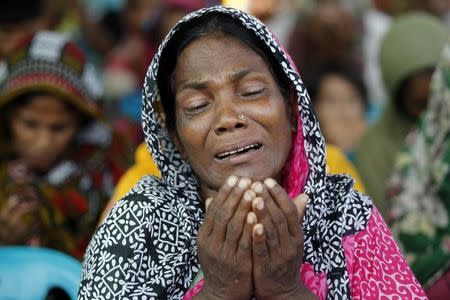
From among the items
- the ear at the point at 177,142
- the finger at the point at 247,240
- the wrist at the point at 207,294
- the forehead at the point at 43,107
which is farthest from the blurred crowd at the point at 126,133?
the finger at the point at 247,240

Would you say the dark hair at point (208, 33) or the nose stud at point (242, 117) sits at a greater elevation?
the dark hair at point (208, 33)

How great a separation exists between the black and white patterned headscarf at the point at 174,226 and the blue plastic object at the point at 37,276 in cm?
85

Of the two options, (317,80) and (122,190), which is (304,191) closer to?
(122,190)

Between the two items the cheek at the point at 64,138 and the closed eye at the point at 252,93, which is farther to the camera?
the cheek at the point at 64,138

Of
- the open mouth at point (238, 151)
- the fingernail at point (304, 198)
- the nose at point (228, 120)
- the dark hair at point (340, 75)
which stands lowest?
the dark hair at point (340, 75)

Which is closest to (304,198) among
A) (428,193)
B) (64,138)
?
(428,193)

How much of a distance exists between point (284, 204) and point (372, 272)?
51 cm

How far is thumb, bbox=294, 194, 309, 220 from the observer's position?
10.1 ft

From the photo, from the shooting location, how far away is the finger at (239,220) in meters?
2.95


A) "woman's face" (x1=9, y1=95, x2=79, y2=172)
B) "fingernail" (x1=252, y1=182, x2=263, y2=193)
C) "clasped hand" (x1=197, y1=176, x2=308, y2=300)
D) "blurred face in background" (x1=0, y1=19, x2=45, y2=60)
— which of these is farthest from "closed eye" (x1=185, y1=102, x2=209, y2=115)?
"blurred face in background" (x1=0, y1=19, x2=45, y2=60)

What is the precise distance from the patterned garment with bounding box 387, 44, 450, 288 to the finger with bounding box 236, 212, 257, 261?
159cm

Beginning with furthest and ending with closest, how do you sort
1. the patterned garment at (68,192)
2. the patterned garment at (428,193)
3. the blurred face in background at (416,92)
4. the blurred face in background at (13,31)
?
the blurred face in background at (13,31) < the blurred face in background at (416,92) < the patterned garment at (68,192) < the patterned garment at (428,193)

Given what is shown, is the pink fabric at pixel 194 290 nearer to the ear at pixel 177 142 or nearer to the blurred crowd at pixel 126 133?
the ear at pixel 177 142

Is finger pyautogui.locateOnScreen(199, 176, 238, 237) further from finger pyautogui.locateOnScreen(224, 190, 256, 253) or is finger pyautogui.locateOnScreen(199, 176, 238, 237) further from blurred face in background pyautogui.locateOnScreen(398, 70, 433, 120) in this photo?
blurred face in background pyautogui.locateOnScreen(398, 70, 433, 120)
